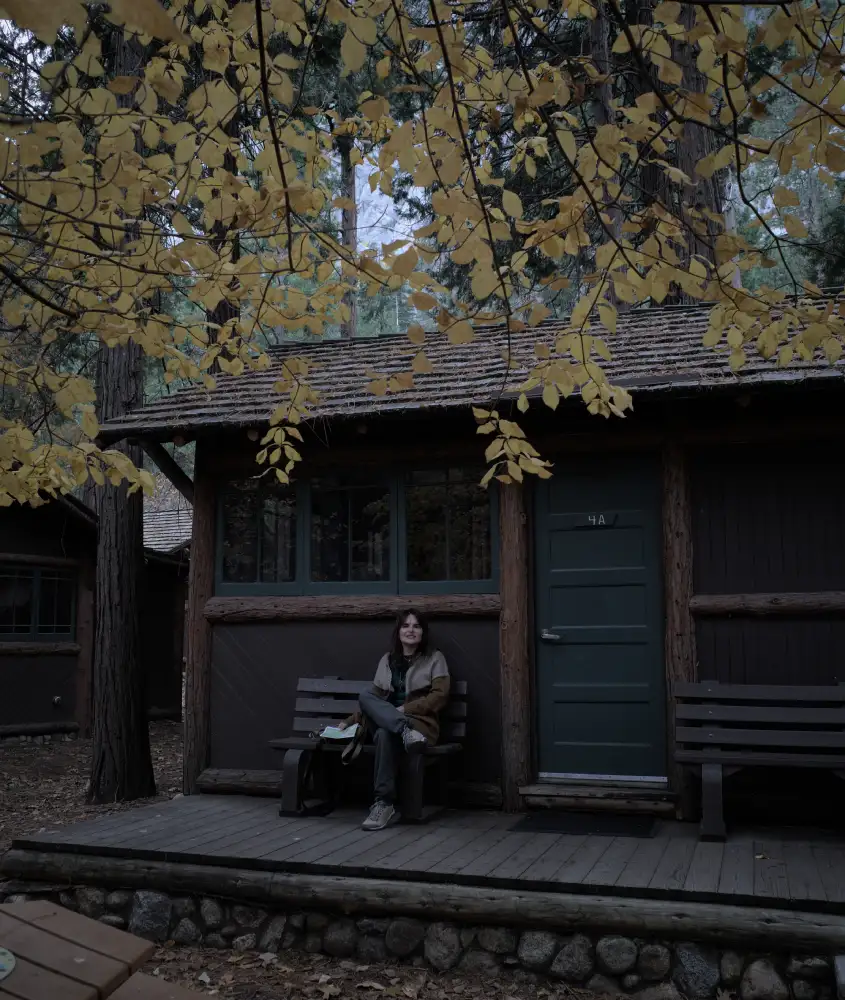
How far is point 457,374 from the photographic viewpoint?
27.6ft

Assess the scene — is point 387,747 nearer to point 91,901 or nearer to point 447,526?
point 447,526

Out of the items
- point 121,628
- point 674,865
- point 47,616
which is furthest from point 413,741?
point 47,616

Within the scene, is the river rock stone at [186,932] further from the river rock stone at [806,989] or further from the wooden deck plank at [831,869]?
the wooden deck plank at [831,869]

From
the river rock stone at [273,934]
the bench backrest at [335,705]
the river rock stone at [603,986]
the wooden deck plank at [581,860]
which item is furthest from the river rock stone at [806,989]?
the bench backrest at [335,705]

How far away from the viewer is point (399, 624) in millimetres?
7621

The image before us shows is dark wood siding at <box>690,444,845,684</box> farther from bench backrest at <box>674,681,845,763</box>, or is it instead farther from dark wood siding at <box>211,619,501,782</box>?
dark wood siding at <box>211,619,501,782</box>

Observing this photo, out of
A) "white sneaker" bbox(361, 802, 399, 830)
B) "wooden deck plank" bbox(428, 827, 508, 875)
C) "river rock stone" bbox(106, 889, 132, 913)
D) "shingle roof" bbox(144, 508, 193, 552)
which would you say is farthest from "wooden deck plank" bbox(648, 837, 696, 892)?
"shingle roof" bbox(144, 508, 193, 552)

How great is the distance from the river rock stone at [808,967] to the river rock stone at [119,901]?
3835 millimetres

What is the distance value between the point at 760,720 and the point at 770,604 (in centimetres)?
92

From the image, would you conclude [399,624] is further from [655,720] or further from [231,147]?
[231,147]

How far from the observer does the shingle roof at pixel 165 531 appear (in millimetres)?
20000

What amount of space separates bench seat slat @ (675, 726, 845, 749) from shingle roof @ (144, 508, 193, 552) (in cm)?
1318

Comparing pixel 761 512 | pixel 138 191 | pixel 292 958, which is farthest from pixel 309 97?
pixel 292 958

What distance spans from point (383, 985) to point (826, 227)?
33.0ft
